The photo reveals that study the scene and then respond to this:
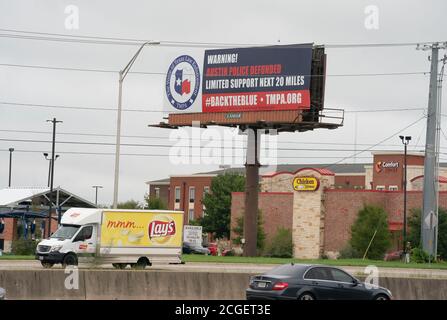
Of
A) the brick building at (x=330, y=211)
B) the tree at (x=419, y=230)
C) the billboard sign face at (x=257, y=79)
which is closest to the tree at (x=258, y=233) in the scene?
the brick building at (x=330, y=211)

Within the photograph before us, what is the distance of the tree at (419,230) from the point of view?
84438mm

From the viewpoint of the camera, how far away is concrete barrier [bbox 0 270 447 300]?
101 feet

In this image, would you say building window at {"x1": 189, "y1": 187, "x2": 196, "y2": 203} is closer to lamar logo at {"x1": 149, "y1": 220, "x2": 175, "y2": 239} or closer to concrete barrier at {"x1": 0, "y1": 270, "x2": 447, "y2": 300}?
lamar logo at {"x1": 149, "y1": 220, "x2": 175, "y2": 239}

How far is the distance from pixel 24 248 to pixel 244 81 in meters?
19.7

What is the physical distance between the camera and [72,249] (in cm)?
4212

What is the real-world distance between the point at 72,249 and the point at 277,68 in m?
30.6

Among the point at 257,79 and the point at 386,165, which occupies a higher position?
the point at 257,79

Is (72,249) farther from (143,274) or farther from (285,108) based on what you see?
(285,108)

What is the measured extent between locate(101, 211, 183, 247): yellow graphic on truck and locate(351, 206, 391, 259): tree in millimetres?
40624

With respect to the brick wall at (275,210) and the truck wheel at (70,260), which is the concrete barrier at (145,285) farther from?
the brick wall at (275,210)

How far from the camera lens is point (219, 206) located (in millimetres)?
122812

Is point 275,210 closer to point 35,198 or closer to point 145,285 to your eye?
point 35,198

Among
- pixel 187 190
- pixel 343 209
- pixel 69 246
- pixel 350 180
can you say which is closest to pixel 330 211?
pixel 343 209
